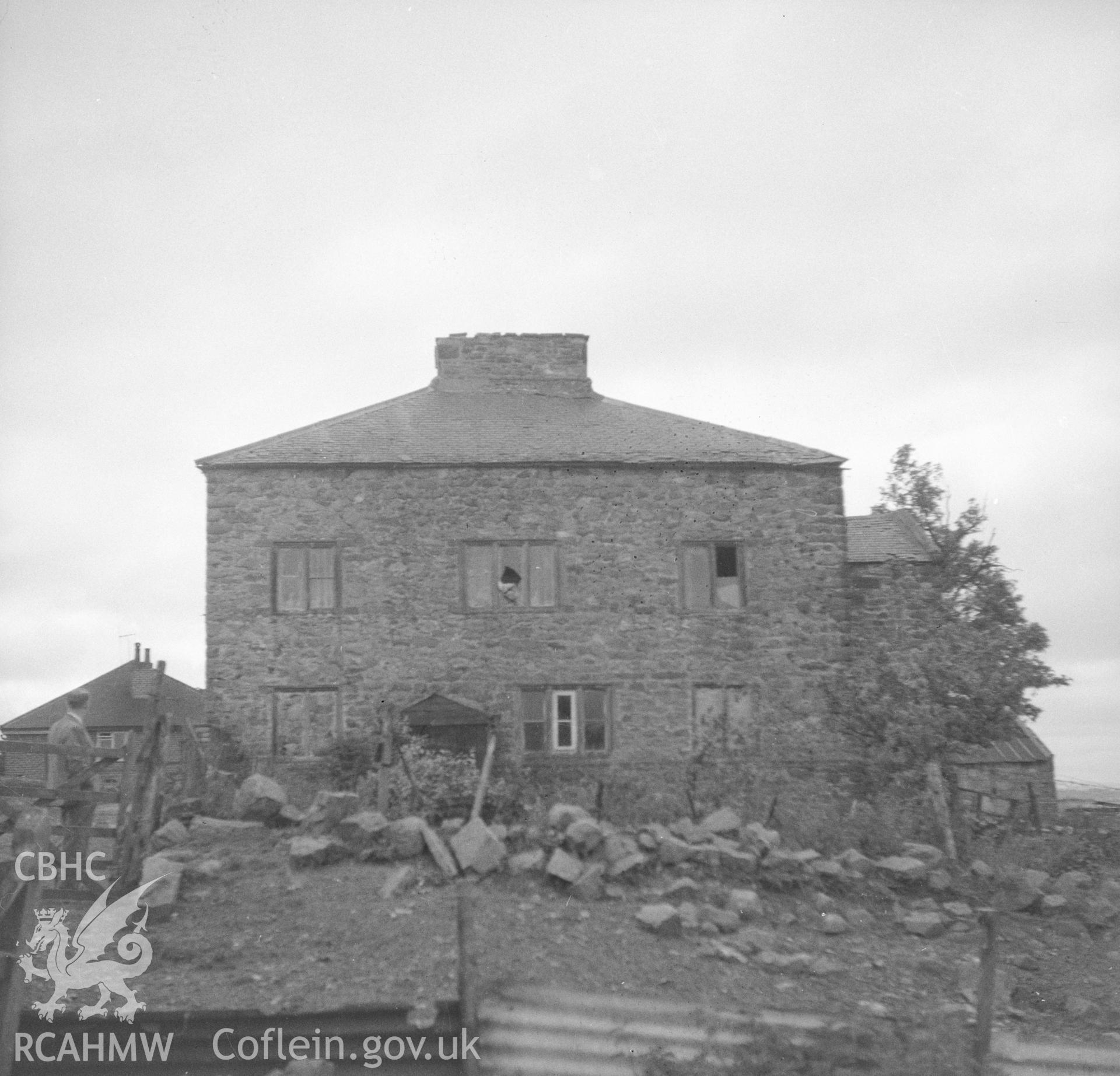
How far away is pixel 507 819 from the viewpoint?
15820mm

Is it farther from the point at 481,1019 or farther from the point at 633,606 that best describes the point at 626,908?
the point at 633,606

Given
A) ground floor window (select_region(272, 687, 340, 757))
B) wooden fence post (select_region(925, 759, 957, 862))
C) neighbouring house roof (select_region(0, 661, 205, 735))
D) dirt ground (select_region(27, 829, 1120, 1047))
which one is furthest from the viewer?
neighbouring house roof (select_region(0, 661, 205, 735))

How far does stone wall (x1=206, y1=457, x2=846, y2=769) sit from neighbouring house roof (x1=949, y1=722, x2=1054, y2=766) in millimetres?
3006

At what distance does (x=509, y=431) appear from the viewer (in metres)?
21.7

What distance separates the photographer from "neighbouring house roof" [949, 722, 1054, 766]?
21.0 metres

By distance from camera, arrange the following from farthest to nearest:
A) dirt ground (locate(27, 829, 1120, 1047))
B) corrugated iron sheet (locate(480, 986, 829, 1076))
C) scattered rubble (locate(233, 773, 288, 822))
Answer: scattered rubble (locate(233, 773, 288, 822)), dirt ground (locate(27, 829, 1120, 1047)), corrugated iron sheet (locate(480, 986, 829, 1076))

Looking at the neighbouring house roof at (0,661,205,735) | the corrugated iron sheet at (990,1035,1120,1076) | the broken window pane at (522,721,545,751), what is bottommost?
the corrugated iron sheet at (990,1035,1120,1076)

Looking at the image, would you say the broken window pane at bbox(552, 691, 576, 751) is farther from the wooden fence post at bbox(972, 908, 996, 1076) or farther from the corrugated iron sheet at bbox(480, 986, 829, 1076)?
the wooden fence post at bbox(972, 908, 996, 1076)

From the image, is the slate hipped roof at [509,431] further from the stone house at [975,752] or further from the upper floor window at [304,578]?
the stone house at [975,752]

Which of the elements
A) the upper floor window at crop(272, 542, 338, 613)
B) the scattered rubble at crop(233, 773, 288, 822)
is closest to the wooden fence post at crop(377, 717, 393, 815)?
the scattered rubble at crop(233, 773, 288, 822)

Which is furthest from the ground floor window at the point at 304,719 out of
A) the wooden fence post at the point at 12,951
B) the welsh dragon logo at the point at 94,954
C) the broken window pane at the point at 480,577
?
the wooden fence post at the point at 12,951

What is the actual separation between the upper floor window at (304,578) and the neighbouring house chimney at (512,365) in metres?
5.04

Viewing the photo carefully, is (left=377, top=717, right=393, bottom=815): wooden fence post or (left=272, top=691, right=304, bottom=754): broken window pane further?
(left=272, top=691, right=304, bottom=754): broken window pane

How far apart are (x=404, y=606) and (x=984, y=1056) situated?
42.1ft
